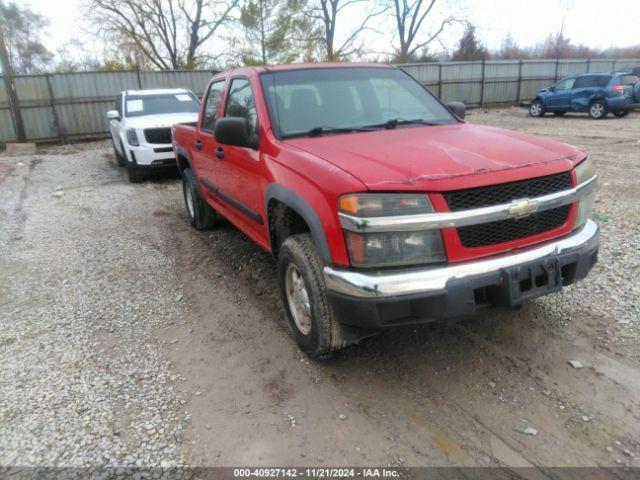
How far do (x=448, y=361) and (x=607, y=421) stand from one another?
2.95ft

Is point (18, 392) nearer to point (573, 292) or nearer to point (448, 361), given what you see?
point (448, 361)

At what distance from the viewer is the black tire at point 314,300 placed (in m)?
2.76

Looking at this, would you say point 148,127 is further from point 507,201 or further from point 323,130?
point 507,201

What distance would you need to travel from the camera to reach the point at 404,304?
241 cm

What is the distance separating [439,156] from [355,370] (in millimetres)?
1419

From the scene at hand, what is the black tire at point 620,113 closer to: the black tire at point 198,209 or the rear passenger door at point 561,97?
the rear passenger door at point 561,97

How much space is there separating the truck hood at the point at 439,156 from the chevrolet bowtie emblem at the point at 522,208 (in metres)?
0.14

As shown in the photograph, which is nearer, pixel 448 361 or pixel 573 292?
pixel 448 361

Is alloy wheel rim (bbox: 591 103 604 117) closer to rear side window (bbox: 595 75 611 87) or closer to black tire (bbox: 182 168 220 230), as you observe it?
rear side window (bbox: 595 75 611 87)

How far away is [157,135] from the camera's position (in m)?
9.15

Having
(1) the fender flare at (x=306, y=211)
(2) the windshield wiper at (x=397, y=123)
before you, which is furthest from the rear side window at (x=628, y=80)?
(1) the fender flare at (x=306, y=211)

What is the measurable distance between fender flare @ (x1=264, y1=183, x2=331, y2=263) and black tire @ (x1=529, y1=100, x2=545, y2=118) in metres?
18.6

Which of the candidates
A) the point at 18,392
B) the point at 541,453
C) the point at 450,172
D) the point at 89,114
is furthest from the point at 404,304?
the point at 89,114

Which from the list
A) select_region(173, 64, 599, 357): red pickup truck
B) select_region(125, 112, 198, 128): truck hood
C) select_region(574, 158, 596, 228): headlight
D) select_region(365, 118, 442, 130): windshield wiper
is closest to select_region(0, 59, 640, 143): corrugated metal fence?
select_region(125, 112, 198, 128): truck hood
